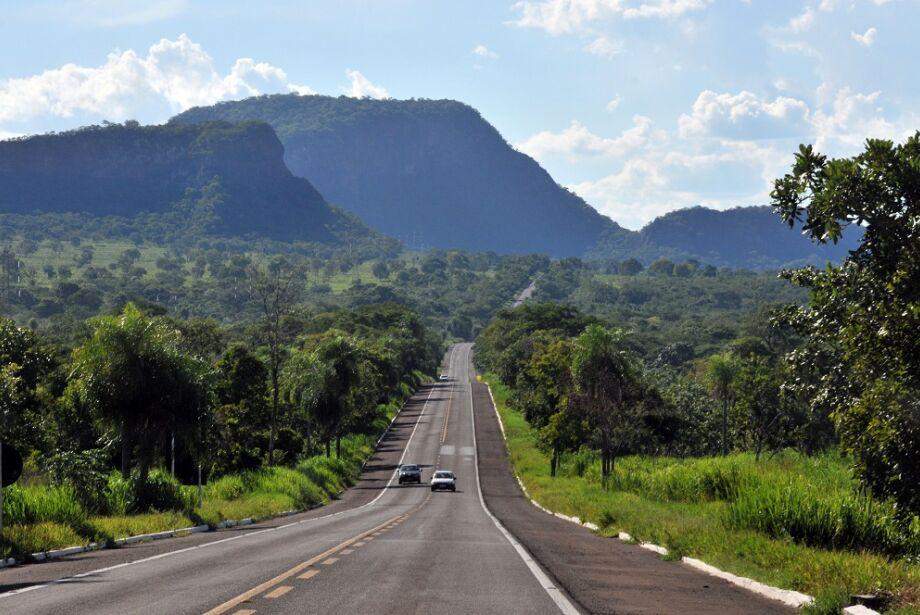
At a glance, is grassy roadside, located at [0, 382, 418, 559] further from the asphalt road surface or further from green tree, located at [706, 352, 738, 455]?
green tree, located at [706, 352, 738, 455]

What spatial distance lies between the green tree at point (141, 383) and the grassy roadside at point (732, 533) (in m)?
12.5

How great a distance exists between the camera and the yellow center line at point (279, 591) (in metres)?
10.9

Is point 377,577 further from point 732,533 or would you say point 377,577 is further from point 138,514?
point 138,514

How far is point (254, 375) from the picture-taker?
5803 centimetres

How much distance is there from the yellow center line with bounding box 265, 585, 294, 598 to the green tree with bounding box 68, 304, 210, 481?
17.9 meters

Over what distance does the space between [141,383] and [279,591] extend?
1833 centimetres

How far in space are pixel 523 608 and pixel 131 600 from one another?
4.34 m

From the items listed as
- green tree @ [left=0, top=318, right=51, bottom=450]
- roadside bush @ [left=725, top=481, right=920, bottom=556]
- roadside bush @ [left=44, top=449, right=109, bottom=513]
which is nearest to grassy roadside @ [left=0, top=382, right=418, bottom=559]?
roadside bush @ [left=44, top=449, right=109, bottom=513]

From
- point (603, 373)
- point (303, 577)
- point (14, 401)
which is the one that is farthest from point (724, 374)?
point (303, 577)

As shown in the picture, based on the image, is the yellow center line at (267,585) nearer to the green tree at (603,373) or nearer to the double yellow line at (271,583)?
the double yellow line at (271,583)

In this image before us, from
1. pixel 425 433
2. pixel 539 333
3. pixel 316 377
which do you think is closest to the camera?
pixel 316 377

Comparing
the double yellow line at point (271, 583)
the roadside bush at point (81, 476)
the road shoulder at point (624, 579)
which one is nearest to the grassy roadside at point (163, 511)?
the roadside bush at point (81, 476)

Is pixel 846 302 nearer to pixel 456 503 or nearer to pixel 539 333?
pixel 456 503

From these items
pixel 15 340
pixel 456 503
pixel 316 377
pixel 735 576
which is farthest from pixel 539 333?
pixel 735 576
